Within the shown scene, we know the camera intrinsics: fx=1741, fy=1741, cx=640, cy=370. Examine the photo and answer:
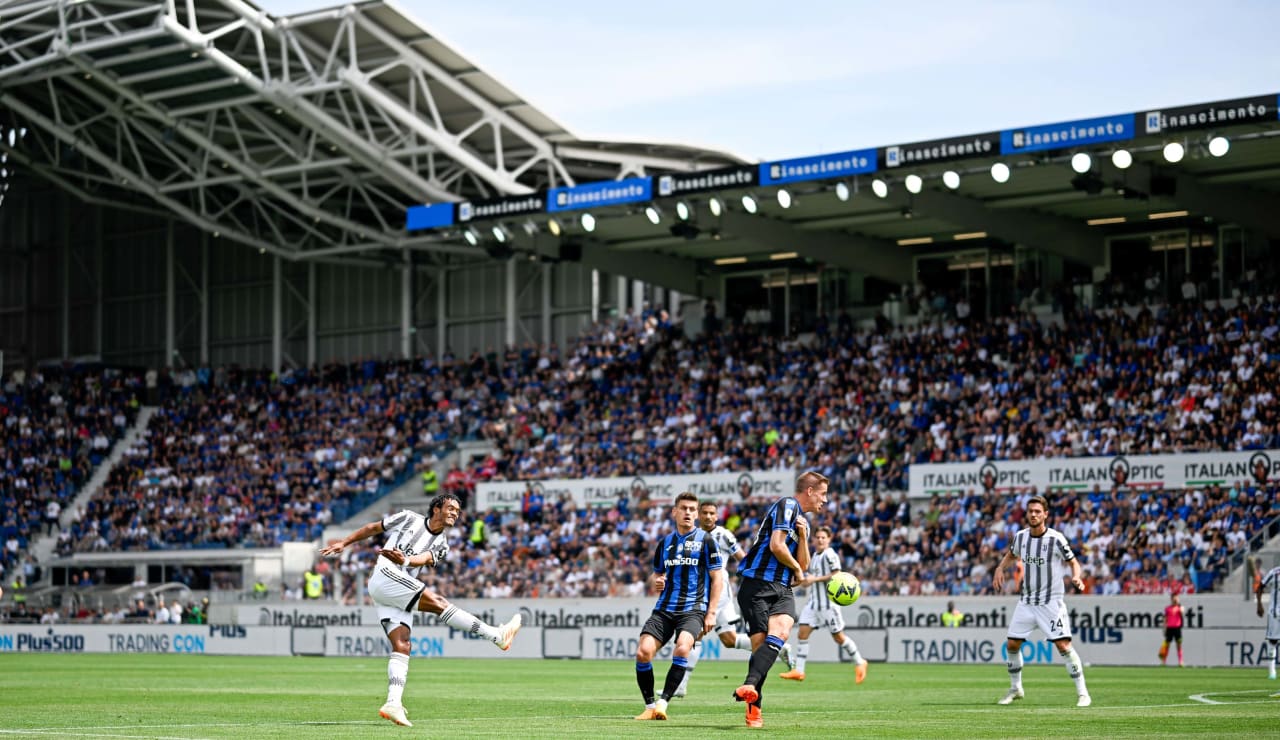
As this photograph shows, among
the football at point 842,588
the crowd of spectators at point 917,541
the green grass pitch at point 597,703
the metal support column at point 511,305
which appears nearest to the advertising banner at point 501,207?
the crowd of spectators at point 917,541

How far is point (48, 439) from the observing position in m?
66.2

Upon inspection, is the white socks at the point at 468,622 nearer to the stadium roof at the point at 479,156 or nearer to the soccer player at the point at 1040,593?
the soccer player at the point at 1040,593

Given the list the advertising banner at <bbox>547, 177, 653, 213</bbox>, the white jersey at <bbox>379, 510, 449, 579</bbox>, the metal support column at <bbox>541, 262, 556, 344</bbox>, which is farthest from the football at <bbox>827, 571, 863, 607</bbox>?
the metal support column at <bbox>541, 262, 556, 344</bbox>

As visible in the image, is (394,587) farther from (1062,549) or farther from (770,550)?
(1062,549)

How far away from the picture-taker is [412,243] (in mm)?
58469

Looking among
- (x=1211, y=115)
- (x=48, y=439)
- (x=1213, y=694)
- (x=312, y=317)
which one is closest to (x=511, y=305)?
(x=312, y=317)

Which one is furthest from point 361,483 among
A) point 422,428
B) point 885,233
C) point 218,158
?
point 885,233

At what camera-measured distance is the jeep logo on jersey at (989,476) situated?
141ft

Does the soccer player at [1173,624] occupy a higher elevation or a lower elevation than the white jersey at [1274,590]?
lower

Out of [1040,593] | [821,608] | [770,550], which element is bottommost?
[821,608]

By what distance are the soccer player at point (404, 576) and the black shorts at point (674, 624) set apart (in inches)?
51.9

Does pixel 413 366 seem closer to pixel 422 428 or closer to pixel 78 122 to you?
pixel 422 428

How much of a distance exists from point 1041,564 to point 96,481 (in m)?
51.4

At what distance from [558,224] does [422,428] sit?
35.7ft
